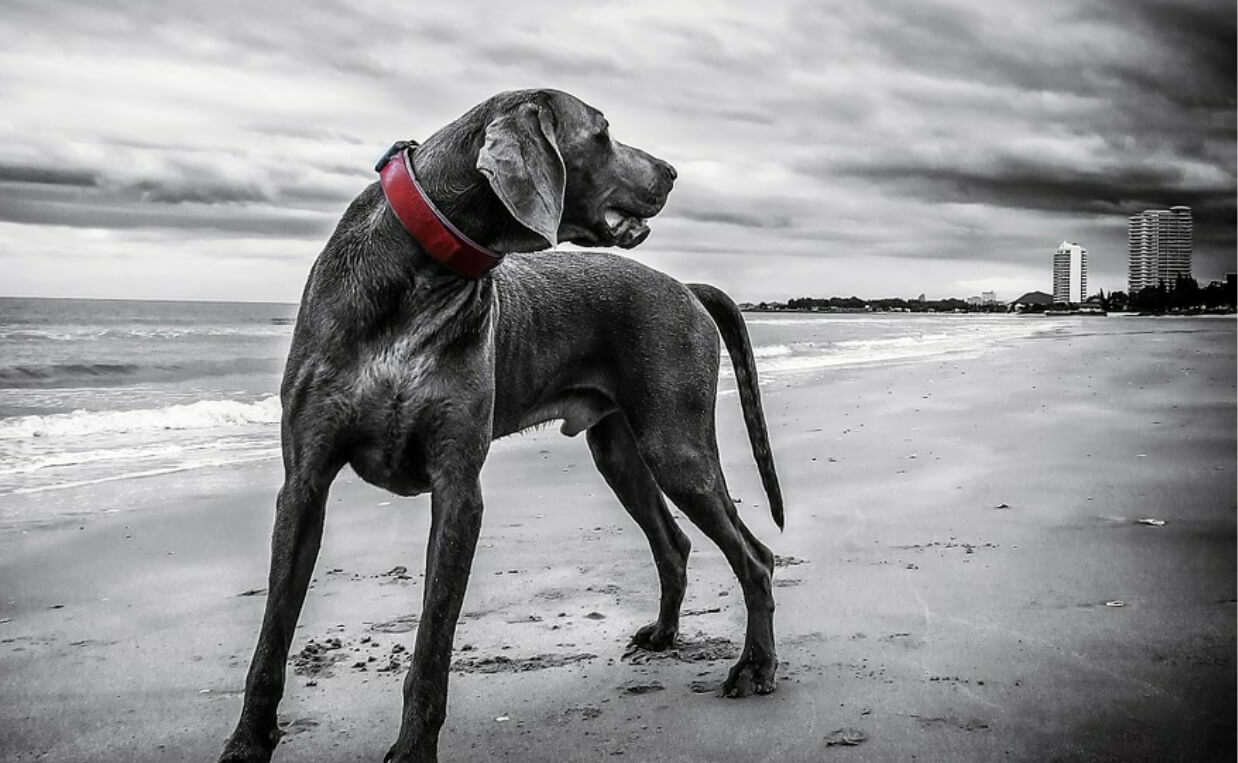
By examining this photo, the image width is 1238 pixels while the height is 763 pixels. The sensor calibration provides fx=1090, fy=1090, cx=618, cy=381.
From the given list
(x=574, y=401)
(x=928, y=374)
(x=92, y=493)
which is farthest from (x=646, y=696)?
(x=928, y=374)

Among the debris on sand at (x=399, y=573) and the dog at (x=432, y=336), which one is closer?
the dog at (x=432, y=336)

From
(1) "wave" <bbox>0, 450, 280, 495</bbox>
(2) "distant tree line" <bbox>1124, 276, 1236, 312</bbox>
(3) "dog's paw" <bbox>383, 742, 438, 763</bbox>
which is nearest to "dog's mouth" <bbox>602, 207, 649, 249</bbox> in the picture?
(3) "dog's paw" <bbox>383, 742, 438, 763</bbox>

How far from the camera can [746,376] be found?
15.0 ft

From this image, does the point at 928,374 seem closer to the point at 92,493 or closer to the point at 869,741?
the point at 92,493

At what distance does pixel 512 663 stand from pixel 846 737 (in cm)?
132

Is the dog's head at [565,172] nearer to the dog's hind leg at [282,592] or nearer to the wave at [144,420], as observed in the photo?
the dog's hind leg at [282,592]

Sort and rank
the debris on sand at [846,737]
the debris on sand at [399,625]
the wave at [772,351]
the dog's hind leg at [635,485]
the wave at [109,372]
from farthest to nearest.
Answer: the wave at [772,351]
the wave at [109,372]
the dog's hind leg at [635,485]
the debris on sand at [399,625]
the debris on sand at [846,737]

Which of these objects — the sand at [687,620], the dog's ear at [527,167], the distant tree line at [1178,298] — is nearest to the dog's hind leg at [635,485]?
the sand at [687,620]

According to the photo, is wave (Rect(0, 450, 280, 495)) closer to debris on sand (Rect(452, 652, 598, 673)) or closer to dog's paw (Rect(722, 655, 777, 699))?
debris on sand (Rect(452, 652, 598, 673))

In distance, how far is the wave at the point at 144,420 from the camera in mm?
11117

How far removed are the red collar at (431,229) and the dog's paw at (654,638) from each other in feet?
5.77

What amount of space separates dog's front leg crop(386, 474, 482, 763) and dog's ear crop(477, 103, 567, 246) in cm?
81

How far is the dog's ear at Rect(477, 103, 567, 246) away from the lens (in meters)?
3.11

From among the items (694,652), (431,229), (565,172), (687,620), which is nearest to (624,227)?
(565,172)
